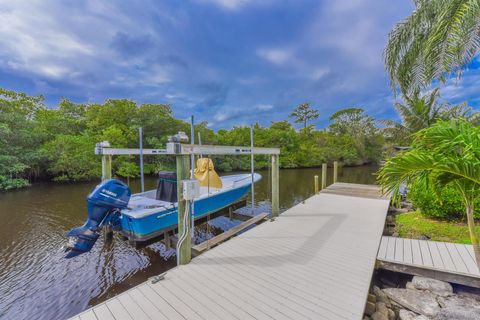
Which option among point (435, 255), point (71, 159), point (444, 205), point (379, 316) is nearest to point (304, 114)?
point (444, 205)

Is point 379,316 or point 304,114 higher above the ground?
point 304,114

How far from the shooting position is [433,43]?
425 centimetres

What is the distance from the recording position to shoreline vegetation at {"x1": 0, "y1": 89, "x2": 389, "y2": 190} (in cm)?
1235

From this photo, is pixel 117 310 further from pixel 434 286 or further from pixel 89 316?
pixel 434 286

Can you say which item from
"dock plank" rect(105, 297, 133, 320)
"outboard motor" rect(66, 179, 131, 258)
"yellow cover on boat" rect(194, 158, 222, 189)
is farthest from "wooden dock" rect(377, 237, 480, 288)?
"outboard motor" rect(66, 179, 131, 258)

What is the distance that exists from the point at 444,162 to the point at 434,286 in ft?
6.87

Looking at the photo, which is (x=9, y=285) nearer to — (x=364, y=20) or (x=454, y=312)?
(x=454, y=312)

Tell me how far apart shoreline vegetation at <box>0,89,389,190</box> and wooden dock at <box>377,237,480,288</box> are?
465 inches

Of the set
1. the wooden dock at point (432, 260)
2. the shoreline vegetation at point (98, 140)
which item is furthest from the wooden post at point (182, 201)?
the shoreline vegetation at point (98, 140)

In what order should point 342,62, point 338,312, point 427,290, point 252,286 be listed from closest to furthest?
point 338,312
point 252,286
point 427,290
point 342,62

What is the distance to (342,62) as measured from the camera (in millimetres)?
13555

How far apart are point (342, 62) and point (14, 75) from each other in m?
22.4

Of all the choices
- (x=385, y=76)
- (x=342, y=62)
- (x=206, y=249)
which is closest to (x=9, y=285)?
(x=206, y=249)

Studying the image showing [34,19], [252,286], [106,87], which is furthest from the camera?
[106,87]
